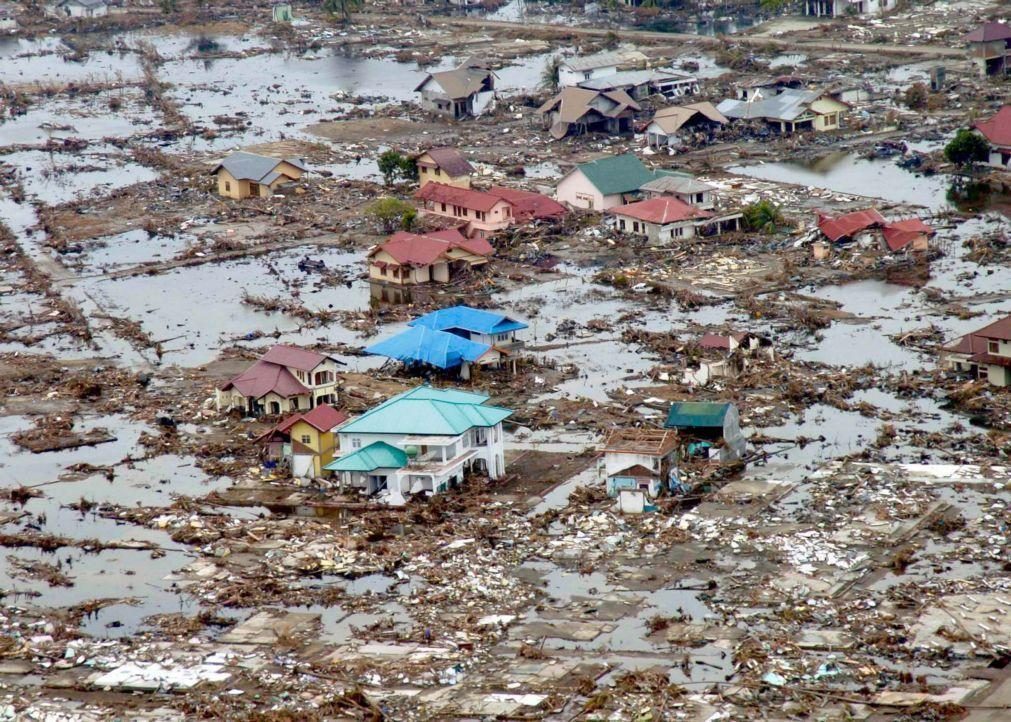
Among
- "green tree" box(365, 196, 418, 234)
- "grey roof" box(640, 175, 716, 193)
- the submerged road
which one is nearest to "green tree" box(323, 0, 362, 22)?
the submerged road

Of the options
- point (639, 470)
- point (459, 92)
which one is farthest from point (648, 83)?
point (639, 470)

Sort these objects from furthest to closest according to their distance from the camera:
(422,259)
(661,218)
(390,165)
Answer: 1. (390,165)
2. (661,218)
3. (422,259)

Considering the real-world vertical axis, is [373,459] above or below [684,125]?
below

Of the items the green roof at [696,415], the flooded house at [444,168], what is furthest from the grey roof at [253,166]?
the green roof at [696,415]

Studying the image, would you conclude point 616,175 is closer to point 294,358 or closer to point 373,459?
point 294,358

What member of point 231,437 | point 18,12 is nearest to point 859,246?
point 231,437

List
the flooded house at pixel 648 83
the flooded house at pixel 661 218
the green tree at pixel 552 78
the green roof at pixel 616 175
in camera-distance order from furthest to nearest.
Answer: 1. the green tree at pixel 552 78
2. the flooded house at pixel 648 83
3. the green roof at pixel 616 175
4. the flooded house at pixel 661 218

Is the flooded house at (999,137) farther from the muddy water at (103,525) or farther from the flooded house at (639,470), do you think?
the muddy water at (103,525)
